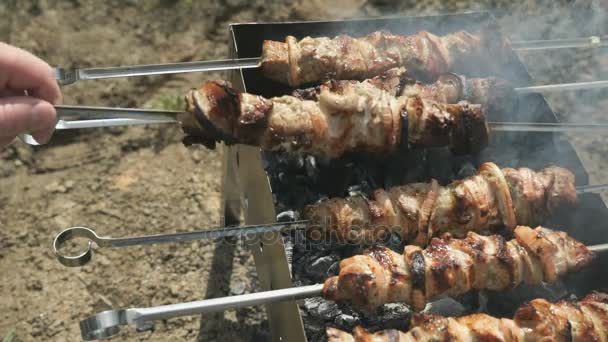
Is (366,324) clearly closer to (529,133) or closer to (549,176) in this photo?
(549,176)

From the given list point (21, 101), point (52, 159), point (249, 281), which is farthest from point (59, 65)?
point (21, 101)

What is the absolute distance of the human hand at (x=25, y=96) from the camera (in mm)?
2303

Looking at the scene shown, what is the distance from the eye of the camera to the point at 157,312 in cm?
208

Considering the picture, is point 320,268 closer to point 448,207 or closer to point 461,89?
point 448,207

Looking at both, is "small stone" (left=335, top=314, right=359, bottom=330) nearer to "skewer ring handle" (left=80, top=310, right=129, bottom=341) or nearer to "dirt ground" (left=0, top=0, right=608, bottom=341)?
"skewer ring handle" (left=80, top=310, right=129, bottom=341)

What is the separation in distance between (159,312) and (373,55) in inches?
79.9

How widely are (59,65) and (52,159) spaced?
106 cm

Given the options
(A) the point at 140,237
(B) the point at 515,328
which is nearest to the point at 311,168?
(A) the point at 140,237

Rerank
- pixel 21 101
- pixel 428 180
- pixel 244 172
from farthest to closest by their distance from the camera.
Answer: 1. pixel 244 172
2. pixel 428 180
3. pixel 21 101

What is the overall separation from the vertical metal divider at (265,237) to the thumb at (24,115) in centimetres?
104

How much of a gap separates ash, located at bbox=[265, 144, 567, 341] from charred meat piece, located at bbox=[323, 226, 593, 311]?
300 mm

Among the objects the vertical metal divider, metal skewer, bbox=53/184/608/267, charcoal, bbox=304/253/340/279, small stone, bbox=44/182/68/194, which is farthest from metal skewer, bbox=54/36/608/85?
small stone, bbox=44/182/68/194

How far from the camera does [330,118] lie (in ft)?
9.40

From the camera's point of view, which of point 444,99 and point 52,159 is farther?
point 52,159
